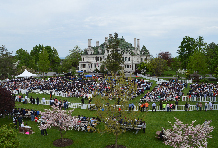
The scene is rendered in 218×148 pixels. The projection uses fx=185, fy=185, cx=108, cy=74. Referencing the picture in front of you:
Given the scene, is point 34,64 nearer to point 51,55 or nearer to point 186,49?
point 51,55

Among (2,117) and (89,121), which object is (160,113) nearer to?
(89,121)

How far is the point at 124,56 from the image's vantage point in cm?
7631

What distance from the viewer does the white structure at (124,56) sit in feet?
250

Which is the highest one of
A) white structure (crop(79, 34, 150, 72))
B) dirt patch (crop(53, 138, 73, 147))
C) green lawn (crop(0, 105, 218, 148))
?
white structure (crop(79, 34, 150, 72))

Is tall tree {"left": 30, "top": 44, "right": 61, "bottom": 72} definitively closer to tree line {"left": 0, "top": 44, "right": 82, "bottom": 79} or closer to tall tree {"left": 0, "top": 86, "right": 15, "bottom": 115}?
tree line {"left": 0, "top": 44, "right": 82, "bottom": 79}

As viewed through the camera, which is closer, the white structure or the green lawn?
the green lawn

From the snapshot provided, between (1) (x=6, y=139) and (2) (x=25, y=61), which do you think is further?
(2) (x=25, y=61)

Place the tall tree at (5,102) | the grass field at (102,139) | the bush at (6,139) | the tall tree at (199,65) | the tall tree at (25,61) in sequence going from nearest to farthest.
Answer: the bush at (6,139), the grass field at (102,139), the tall tree at (5,102), the tall tree at (199,65), the tall tree at (25,61)

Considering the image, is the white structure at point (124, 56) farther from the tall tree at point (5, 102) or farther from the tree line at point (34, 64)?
the tall tree at point (5, 102)

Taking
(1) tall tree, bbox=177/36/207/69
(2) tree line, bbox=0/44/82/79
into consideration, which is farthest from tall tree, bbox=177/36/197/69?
(2) tree line, bbox=0/44/82/79

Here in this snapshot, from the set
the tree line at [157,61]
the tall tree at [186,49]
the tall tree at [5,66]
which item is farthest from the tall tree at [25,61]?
the tall tree at [186,49]

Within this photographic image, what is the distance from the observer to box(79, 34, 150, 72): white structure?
76.3 m

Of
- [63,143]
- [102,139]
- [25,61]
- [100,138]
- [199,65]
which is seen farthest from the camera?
[25,61]

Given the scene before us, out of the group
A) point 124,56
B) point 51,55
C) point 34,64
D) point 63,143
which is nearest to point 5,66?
point 34,64
